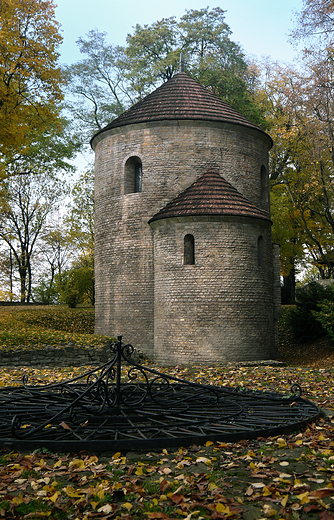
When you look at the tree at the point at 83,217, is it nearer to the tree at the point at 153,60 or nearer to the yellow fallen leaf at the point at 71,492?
the tree at the point at 153,60

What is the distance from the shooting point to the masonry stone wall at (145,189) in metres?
17.8

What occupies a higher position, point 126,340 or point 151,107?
point 151,107

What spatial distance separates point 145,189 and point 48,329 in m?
7.83

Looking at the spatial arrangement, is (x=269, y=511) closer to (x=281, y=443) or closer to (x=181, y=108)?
(x=281, y=443)

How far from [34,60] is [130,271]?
8788 mm

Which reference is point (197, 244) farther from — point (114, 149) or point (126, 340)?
point (114, 149)

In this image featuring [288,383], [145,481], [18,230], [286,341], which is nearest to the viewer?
[145,481]

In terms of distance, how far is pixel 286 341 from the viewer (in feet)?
75.4

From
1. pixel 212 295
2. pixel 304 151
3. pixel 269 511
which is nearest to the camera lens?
pixel 269 511

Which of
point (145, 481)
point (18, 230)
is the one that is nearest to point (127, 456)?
point (145, 481)

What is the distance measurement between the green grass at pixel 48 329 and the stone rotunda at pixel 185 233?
7.32 ft

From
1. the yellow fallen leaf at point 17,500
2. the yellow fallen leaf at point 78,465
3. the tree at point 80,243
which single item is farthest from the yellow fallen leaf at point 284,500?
the tree at point 80,243

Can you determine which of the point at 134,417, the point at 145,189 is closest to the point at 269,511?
the point at 134,417

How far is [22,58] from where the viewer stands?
1758 centimetres
